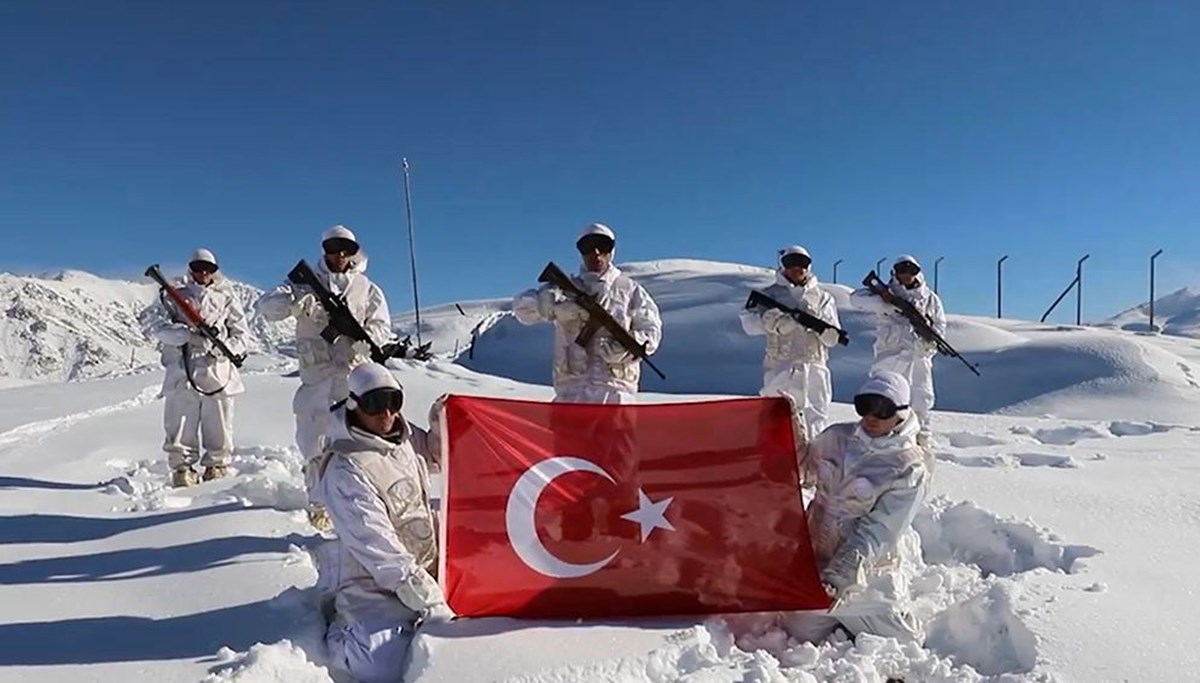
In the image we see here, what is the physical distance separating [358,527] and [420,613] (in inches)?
18.6

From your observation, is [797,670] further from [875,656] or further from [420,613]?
[420,613]

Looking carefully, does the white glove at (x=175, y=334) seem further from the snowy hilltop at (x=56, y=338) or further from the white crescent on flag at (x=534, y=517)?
the snowy hilltop at (x=56, y=338)

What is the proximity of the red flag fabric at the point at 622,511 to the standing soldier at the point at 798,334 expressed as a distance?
→ 260 cm

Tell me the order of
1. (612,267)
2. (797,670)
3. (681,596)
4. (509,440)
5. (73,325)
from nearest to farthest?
(797,670), (681,596), (509,440), (612,267), (73,325)

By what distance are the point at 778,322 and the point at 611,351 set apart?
2.05 metres

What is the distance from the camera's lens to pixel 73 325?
17712 cm

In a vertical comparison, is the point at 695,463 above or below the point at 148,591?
above

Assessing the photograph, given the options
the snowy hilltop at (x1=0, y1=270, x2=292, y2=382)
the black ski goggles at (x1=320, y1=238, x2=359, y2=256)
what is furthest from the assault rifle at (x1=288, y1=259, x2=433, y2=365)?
the snowy hilltop at (x1=0, y1=270, x2=292, y2=382)

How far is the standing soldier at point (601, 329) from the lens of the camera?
5.41m

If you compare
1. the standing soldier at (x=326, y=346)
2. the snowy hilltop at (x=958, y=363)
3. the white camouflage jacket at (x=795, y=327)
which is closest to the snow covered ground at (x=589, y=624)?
the standing soldier at (x=326, y=346)

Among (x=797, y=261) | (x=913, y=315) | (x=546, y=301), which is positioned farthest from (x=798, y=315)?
(x=546, y=301)

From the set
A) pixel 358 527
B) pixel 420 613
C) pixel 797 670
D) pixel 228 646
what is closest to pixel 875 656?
pixel 797 670

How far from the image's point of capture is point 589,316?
5383mm

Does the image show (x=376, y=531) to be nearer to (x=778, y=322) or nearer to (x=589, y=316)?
(x=589, y=316)
